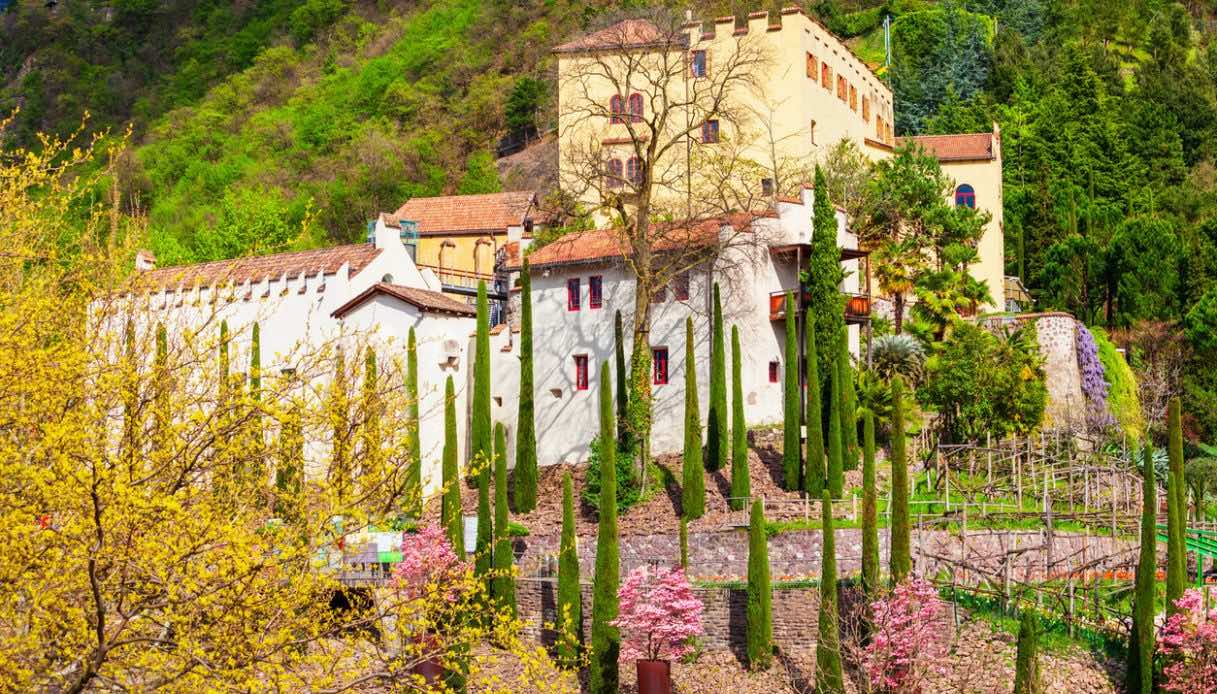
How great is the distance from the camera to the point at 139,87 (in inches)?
5079

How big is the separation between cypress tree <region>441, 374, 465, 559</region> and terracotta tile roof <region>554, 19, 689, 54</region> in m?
14.9

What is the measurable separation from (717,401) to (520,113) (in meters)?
46.9

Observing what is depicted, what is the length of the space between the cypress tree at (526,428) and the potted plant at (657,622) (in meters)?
8.74

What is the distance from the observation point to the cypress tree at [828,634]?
31.7 m

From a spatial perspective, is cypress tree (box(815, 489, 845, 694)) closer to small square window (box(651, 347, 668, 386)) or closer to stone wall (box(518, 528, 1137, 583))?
stone wall (box(518, 528, 1137, 583))

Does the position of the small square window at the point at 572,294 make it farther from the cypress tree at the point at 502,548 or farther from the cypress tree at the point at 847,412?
the cypress tree at the point at 847,412

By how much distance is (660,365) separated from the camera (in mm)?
45188

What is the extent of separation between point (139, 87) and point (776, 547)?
337 ft

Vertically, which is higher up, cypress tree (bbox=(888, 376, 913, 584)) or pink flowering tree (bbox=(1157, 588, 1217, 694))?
cypress tree (bbox=(888, 376, 913, 584))

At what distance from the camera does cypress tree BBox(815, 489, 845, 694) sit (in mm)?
31656

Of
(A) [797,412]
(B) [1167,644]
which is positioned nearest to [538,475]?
(A) [797,412]

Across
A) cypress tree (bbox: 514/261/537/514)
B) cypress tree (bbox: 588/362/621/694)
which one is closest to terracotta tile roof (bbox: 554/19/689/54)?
cypress tree (bbox: 514/261/537/514)

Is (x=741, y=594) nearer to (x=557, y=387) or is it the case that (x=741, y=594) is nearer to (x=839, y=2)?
(x=557, y=387)

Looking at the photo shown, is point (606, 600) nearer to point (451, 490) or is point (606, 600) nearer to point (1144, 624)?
point (451, 490)
